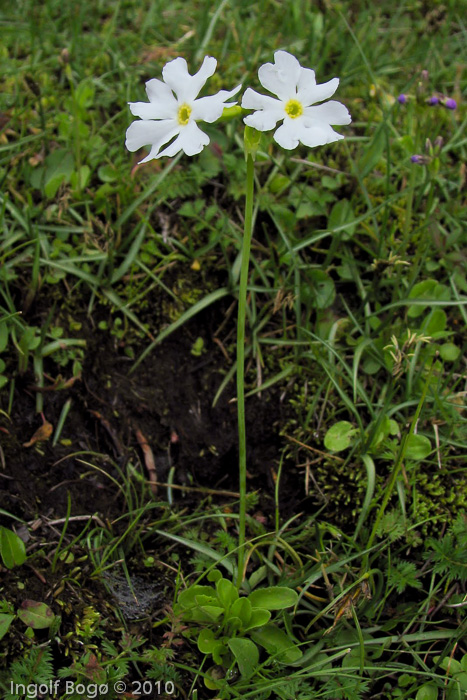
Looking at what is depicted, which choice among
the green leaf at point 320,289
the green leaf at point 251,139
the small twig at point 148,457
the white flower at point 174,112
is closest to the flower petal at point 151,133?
the white flower at point 174,112

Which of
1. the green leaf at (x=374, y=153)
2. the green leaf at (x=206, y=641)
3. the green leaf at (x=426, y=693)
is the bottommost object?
the green leaf at (x=426, y=693)

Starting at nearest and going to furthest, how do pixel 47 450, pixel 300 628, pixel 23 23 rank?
pixel 300 628
pixel 47 450
pixel 23 23

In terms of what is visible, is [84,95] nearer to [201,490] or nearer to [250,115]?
[250,115]

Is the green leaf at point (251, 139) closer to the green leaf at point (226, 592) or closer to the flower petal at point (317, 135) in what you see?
the flower petal at point (317, 135)

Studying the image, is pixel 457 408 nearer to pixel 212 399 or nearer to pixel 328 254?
pixel 328 254

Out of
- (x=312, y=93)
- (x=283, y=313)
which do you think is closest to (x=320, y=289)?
(x=283, y=313)

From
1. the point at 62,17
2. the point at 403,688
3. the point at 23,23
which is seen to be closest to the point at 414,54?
the point at 62,17

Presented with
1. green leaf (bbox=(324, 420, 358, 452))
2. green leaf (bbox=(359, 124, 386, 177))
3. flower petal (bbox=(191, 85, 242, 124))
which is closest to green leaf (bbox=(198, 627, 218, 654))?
green leaf (bbox=(324, 420, 358, 452))
